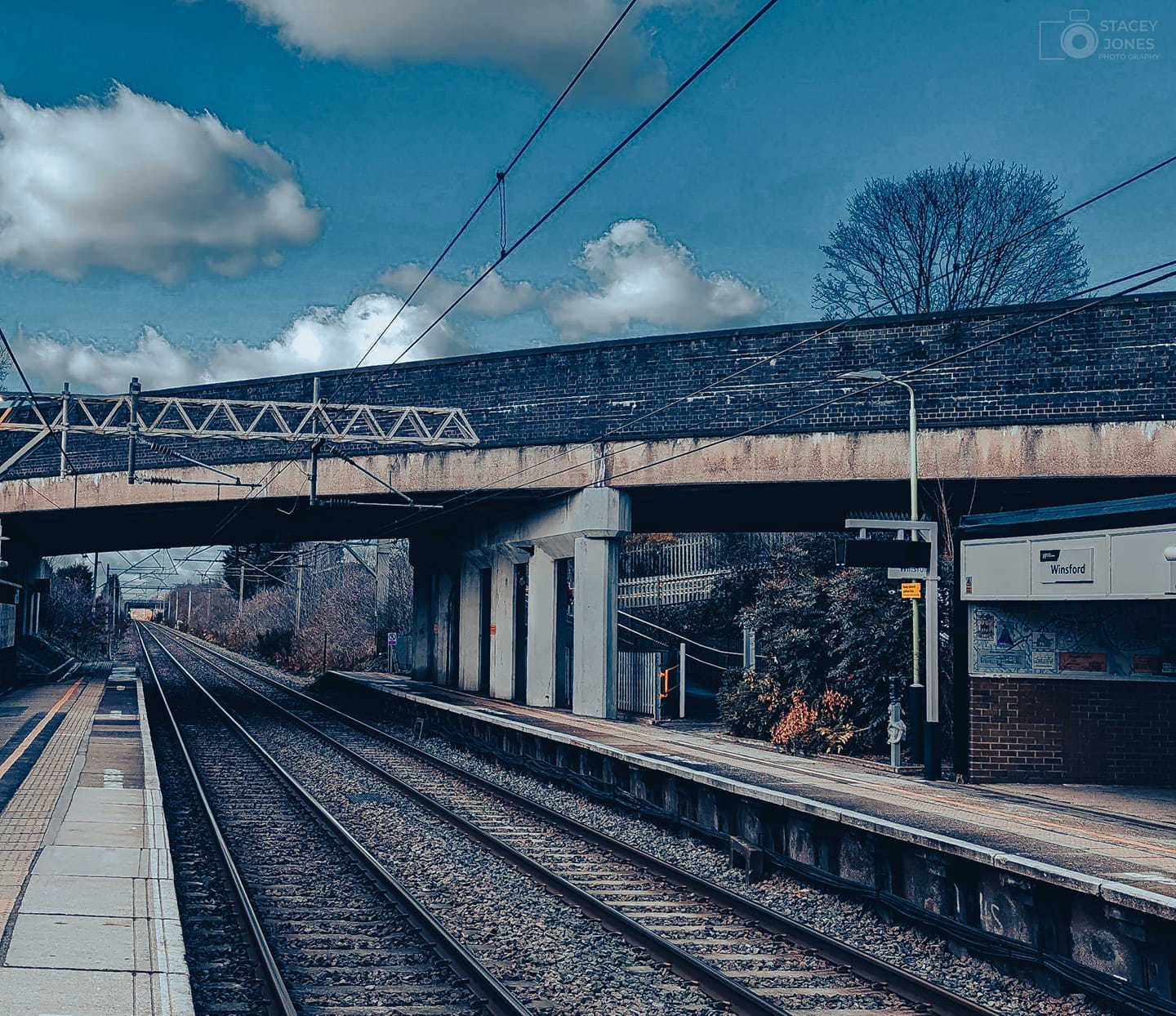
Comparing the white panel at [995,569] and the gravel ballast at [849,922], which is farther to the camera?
the white panel at [995,569]

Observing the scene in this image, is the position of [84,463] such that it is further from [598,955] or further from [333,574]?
[333,574]

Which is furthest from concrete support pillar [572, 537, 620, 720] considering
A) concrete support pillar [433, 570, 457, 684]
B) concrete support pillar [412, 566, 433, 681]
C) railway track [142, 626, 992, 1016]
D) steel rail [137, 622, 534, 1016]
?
concrete support pillar [412, 566, 433, 681]

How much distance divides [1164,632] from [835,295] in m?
29.0

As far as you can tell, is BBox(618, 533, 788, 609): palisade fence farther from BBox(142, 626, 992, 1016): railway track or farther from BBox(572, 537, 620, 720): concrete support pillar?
BBox(142, 626, 992, 1016): railway track

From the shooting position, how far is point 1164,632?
48.8ft

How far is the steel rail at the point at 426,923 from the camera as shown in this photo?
299 inches

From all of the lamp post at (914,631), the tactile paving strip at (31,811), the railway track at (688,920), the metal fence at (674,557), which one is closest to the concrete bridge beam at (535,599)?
the metal fence at (674,557)

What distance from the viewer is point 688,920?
1004 cm

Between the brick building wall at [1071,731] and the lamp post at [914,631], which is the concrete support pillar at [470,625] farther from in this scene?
the brick building wall at [1071,731]

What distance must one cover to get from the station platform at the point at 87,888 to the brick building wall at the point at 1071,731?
34.3 feet

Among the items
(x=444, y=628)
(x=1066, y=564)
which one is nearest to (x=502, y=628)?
(x=444, y=628)

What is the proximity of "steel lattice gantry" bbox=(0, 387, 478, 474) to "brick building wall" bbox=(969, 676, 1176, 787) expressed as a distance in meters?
13.5

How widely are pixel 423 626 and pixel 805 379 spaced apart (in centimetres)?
2279

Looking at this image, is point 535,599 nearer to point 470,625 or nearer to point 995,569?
point 470,625
